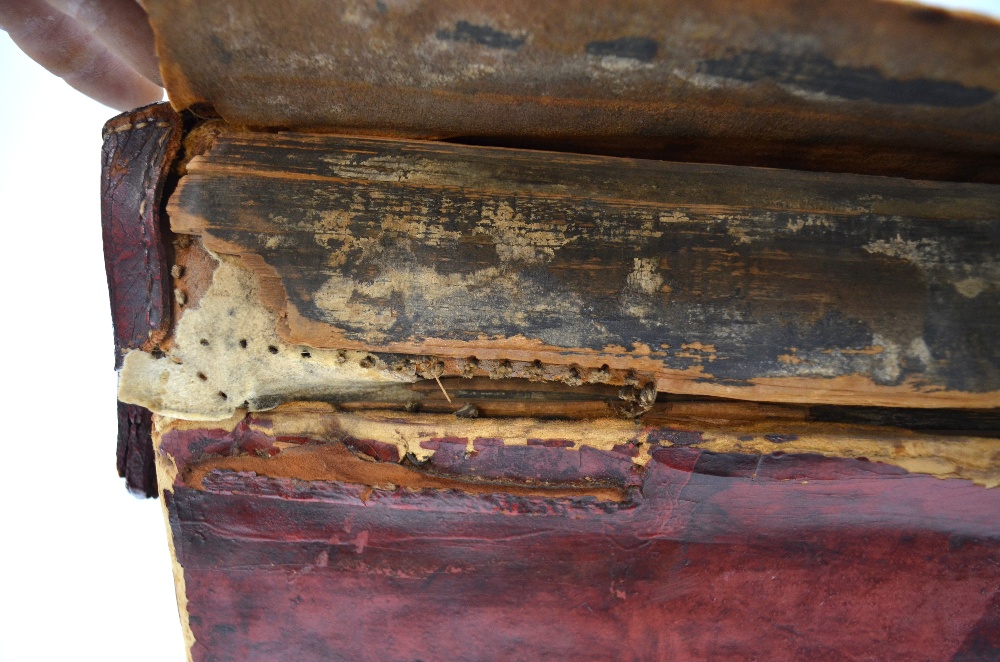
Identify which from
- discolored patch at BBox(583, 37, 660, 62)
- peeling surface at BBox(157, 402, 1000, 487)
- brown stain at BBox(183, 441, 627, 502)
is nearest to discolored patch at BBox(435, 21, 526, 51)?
discolored patch at BBox(583, 37, 660, 62)

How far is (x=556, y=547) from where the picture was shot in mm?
1447

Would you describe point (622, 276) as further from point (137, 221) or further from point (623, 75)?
point (137, 221)

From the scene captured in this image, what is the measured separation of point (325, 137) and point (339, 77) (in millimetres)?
120

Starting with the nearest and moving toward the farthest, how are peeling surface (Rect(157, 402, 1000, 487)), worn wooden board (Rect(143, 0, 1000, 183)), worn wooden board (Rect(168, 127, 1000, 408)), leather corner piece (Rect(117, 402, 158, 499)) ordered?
worn wooden board (Rect(143, 0, 1000, 183)) < worn wooden board (Rect(168, 127, 1000, 408)) < peeling surface (Rect(157, 402, 1000, 487)) < leather corner piece (Rect(117, 402, 158, 499))

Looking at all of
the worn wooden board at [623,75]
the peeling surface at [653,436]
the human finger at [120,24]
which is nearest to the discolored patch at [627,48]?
the worn wooden board at [623,75]

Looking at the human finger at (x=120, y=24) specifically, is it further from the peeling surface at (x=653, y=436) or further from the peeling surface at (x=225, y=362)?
the peeling surface at (x=653, y=436)

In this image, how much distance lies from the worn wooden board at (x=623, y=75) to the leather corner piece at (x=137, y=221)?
0.11 metres

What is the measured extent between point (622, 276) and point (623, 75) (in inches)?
14.8

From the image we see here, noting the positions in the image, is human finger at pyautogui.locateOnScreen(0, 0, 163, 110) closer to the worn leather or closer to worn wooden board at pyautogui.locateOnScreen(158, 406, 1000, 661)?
the worn leather

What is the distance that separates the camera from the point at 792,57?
1.14m

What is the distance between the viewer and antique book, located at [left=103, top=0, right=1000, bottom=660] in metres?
Result: 1.19

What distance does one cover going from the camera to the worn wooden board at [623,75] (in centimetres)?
111

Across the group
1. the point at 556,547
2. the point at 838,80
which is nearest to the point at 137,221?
the point at 556,547

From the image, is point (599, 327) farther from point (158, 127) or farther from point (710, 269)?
point (158, 127)
